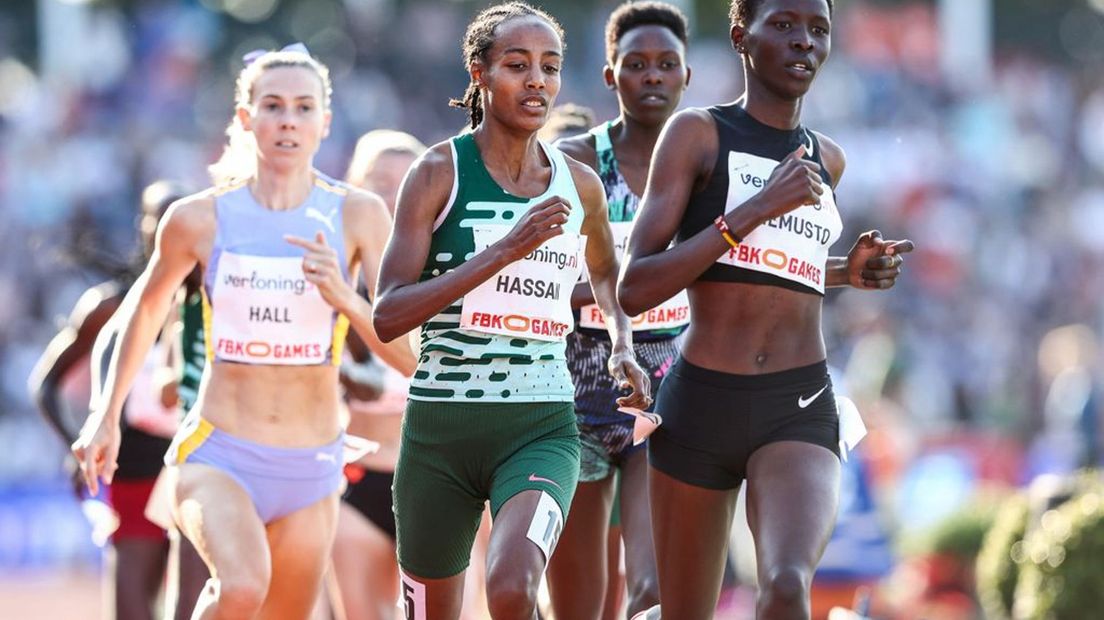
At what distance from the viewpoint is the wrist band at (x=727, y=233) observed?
18.6ft

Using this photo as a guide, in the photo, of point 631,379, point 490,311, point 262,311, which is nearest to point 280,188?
point 262,311

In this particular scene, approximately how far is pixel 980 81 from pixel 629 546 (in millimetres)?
19132

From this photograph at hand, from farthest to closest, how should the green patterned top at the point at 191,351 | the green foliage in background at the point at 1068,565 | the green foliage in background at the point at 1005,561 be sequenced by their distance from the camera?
the green foliage in background at the point at 1005,561
the green foliage in background at the point at 1068,565
the green patterned top at the point at 191,351

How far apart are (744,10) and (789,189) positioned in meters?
0.77

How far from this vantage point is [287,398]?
6973 mm

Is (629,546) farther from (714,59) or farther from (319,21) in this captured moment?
(319,21)

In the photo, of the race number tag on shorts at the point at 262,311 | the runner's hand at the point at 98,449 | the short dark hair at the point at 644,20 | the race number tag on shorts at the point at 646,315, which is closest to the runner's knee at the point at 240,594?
the runner's hand at the point at 98,449

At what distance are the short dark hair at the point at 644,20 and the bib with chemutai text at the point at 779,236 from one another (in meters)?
1.74

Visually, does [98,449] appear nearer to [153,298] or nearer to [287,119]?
[153,298]

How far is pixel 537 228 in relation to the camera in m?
5.51

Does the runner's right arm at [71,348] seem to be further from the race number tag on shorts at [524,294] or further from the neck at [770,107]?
the neck at [770,107]

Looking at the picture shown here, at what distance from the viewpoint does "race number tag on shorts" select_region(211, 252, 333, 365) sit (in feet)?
22.7

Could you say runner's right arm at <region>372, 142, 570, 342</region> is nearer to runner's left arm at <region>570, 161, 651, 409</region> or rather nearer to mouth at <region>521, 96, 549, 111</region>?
mouth at <region>521, 96, 549, 111</region>

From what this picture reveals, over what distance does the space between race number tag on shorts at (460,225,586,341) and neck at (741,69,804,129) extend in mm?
Answer: 728
